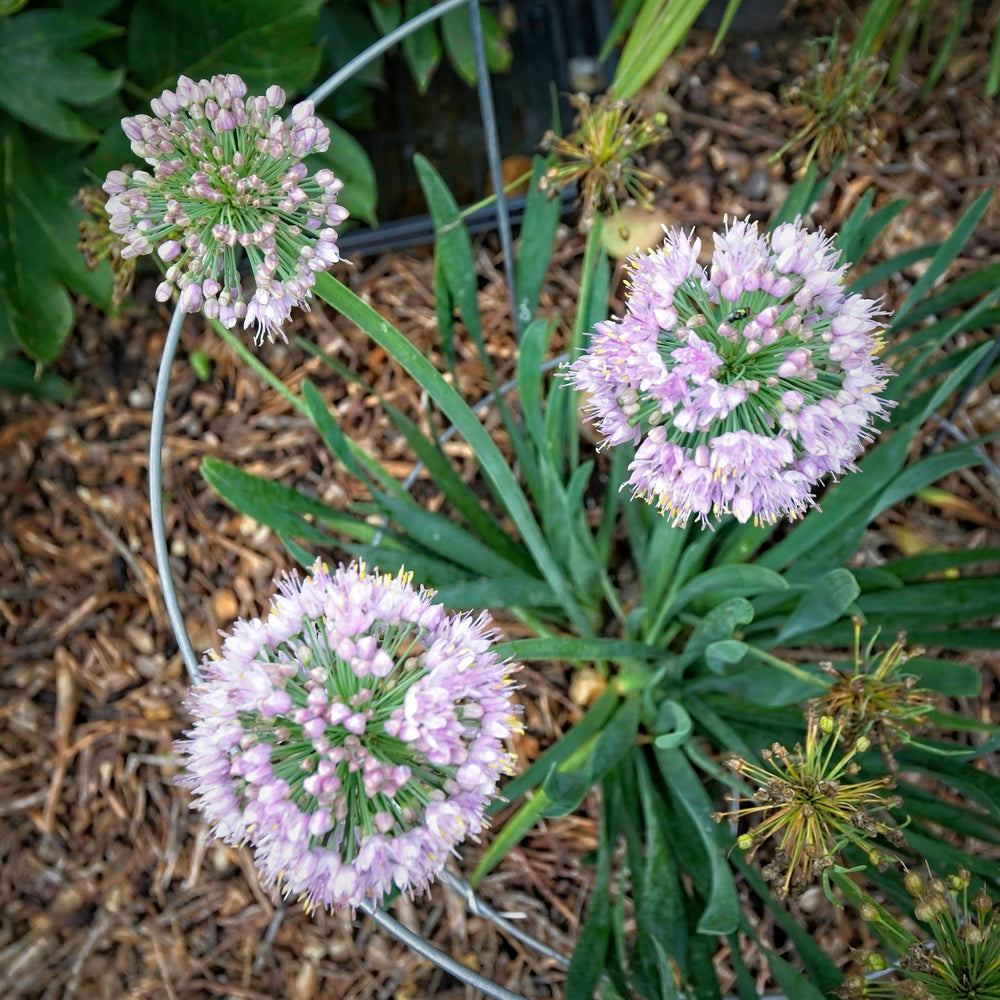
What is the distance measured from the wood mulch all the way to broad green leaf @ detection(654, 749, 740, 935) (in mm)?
401

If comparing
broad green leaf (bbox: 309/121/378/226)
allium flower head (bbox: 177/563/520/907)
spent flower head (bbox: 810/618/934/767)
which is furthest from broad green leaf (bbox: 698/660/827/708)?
broad green leaf (bbox: 309/121/378/226)

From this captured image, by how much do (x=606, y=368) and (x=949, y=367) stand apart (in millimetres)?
721

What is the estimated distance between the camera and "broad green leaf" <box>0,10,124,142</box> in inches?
49.3

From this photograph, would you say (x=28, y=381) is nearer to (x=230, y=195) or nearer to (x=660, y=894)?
(x=230, y=195)

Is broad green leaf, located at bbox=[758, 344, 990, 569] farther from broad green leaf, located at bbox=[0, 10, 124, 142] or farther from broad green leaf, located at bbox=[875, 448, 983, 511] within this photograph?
broad green leaf, located at bbox=[0, 10, 124, 142]

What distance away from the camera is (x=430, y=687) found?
0.72 metres

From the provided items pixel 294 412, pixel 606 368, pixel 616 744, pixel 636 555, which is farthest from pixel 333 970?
pixel 606 368

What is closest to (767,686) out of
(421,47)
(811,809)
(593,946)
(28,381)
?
(811,809)

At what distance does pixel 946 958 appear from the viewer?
2.55 feet

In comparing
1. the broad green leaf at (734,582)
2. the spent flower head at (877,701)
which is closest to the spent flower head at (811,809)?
the spent flower head at (877,701)

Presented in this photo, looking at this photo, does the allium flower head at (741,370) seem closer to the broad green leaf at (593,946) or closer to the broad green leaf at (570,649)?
the broad green leaf at (570,649)

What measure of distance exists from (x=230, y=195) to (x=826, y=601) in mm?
761

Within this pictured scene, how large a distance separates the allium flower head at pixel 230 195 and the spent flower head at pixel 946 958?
0.84 meters

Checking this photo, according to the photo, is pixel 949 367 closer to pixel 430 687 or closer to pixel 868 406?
pixel 868 406
